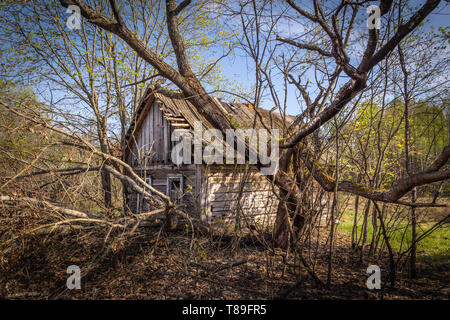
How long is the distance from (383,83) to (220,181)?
18.0 feet

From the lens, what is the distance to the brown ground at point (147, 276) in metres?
3.54

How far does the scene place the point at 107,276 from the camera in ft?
13.5

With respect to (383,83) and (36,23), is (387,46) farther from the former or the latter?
(36,23)

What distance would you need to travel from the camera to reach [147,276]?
4219mm

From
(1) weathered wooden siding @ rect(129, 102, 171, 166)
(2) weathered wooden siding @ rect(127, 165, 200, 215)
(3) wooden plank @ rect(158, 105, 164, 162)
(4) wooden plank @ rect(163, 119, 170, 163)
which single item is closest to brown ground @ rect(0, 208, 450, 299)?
(2) weathered wooden siding @ rect(127, 165, 200, 215)

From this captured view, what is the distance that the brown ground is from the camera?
3.54 m

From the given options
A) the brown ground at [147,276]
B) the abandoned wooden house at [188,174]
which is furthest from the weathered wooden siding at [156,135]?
the brown ground at [147,276]

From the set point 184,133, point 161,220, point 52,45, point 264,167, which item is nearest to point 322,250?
point 264,167

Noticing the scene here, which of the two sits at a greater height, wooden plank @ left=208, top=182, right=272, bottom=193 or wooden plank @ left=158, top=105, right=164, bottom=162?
wooden plank @ left=158, top=105, right=164, bottom=162

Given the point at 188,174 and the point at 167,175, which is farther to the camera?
the point at 167,175

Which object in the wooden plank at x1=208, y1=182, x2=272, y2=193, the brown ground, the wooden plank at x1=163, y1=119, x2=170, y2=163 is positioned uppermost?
the wooden plank at x1=163, y1=119, x2=170, y2=163

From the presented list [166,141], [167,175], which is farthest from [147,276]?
[166,141]

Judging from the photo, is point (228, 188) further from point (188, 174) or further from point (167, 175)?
point (167, 175)

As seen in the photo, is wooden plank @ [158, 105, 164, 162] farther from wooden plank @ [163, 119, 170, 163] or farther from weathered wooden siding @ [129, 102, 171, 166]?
wooden plank @ [163, 119, 170, 163]
